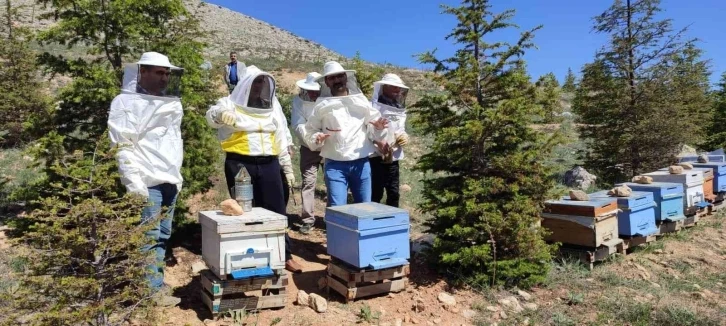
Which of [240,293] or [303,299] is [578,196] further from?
[240,293]

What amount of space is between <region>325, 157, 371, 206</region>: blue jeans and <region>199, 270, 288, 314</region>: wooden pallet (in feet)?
4.40

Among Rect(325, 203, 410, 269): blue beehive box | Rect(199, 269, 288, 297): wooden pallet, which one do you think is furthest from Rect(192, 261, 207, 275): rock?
Rect(325, 203, 410, 269): blue beehive box

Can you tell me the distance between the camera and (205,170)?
19.3 feet

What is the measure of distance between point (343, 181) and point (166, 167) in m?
1.89

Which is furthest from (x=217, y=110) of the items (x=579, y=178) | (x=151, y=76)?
(x=579, y=178)

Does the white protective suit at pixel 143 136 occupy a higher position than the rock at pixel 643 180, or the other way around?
the white protective suit at pixel 143 136

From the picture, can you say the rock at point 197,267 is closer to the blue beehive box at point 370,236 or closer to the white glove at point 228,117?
the blue beehive box at point 370,236

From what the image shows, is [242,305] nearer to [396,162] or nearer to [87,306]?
[87,306]

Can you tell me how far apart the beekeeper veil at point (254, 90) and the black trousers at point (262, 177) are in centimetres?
52

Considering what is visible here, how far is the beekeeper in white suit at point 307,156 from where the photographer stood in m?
6.75

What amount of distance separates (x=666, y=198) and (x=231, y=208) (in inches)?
237

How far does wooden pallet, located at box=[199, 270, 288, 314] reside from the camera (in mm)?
4035

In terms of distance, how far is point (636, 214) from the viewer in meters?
6.30

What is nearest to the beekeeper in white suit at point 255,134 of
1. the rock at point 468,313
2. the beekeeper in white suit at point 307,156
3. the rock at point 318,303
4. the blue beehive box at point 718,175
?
the rock at point 318,303
